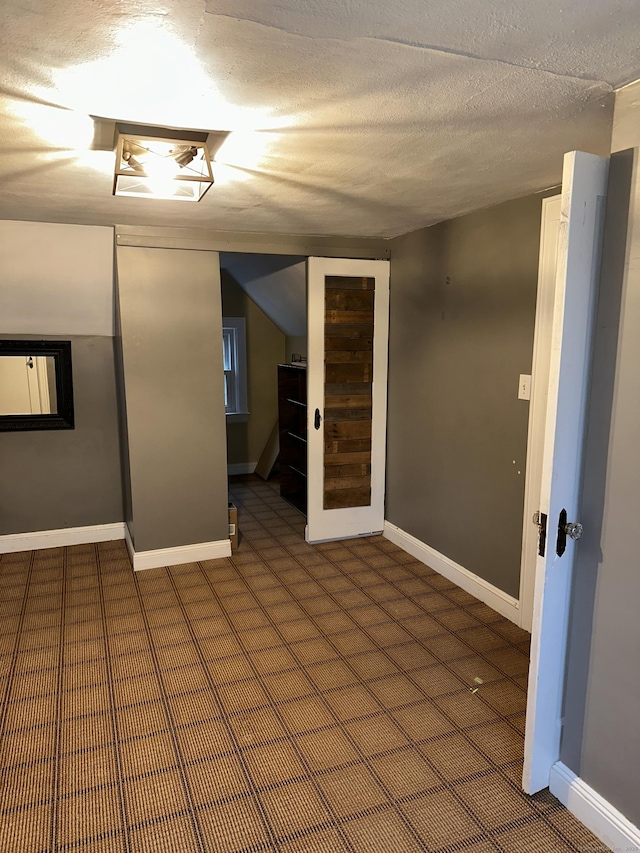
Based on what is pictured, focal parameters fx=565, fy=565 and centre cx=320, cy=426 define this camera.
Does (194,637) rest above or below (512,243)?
below

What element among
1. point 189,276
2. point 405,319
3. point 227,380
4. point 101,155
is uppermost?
point 101,155

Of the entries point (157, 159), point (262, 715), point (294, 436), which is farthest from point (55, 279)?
point (262, 715)

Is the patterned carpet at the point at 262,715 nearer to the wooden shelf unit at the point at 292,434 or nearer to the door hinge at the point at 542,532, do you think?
the door hinge at the point at 542,532

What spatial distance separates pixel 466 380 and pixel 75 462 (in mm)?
2778

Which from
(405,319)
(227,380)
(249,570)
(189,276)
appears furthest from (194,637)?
(227,380)

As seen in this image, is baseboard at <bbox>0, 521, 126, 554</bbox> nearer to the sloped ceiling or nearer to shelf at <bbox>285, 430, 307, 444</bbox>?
shelf at <bbox>285, 430, 307, 444</bbox>

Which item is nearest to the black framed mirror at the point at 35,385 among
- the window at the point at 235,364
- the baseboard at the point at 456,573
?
the window at the point at 235,364

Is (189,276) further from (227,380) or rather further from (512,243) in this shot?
(227,380)

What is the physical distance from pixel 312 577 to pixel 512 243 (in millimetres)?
2245

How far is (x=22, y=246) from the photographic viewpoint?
10.8 ft

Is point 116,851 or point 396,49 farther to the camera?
point 116,851

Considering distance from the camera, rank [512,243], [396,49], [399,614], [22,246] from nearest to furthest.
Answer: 1. [396,49]
2. [512,243]
3. [399,614]
4. [22,246]

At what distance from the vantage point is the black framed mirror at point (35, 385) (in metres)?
3.85

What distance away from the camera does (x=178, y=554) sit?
12.3 feet
